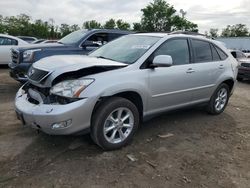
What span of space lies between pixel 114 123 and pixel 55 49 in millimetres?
4204

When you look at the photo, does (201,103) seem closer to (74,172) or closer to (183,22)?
(74,172)

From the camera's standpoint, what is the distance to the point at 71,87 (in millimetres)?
3787

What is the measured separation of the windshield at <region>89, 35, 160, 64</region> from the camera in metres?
4.64

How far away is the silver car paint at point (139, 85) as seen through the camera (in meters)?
3.74

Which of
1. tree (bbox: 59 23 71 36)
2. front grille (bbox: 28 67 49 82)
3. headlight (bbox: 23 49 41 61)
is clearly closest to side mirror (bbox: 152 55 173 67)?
front grille (bbox: 28 67 49 82)

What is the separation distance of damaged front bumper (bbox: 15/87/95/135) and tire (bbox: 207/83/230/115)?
3.13m

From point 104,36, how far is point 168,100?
4713 millimetres

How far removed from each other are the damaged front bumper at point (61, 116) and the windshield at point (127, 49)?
1.15 metres

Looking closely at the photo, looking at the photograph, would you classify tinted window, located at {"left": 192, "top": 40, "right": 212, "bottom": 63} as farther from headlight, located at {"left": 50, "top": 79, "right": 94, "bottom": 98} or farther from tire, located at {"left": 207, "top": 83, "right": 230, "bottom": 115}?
headlight, located at {"left": 50, "top": 79, "right": 94, "bottom": 98}

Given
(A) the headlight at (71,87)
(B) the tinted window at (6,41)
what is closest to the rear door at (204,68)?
(A) the headlight at (71,87)

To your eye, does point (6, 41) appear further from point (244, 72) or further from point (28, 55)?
point (244, 72)

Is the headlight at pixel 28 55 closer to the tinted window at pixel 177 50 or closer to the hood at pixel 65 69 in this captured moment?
the hood at pixel 65 69

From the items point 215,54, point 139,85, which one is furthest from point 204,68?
point 139,85

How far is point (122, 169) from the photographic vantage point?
12.2ft
